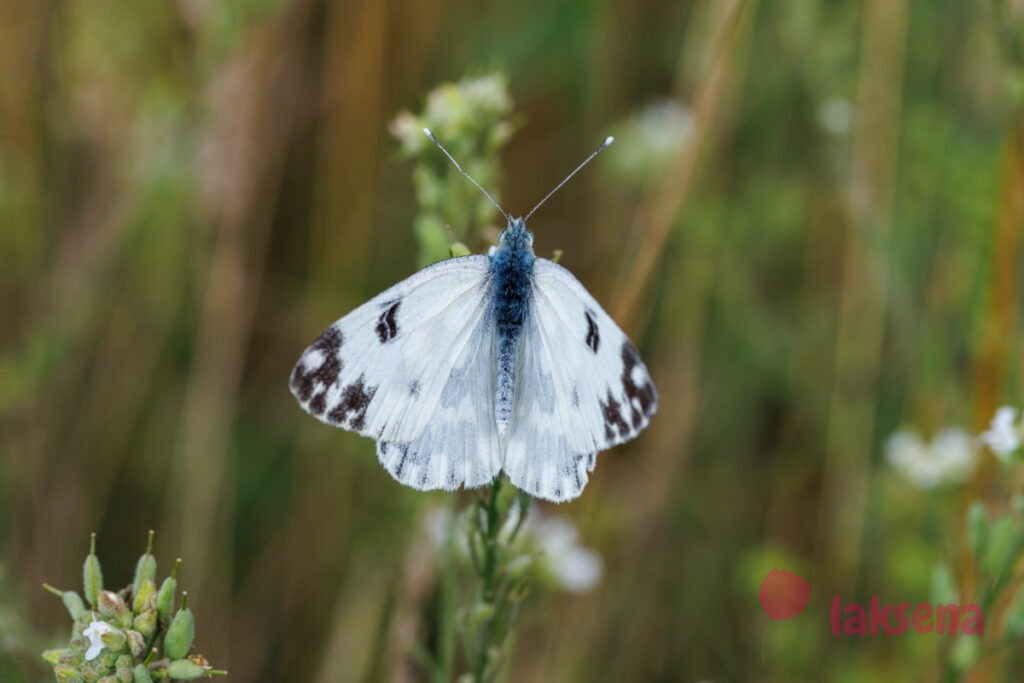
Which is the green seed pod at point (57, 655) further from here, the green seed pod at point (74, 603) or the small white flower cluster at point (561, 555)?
the small white flower cluster at point (561, 555)

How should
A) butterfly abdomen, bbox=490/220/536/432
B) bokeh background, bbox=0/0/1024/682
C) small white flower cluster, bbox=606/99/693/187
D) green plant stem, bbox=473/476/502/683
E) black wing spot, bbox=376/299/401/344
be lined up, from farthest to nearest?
small white flower cluster, bbox=606/99/693/187 < bokeh background, bbox=0/0/1024/682 < butterfly abdomen, bbox=490/220/536/432 < black wing spot, bbox=376/299/401/344 < green plant stem, bbox=473/476/502/683

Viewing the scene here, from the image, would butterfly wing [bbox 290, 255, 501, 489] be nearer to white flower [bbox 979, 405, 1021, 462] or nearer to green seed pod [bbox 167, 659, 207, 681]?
green seed pod [bbox 167, 659, 207, 681]

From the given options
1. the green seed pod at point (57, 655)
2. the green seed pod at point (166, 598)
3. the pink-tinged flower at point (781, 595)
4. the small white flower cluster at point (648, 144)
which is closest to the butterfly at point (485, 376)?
the green seed pod at point (166, 598)

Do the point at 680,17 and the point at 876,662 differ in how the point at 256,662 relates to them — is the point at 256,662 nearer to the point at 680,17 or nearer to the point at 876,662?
the point at 876,662

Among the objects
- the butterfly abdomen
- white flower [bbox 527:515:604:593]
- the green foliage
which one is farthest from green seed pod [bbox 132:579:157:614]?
white flower [bbox 527:515:604:593]

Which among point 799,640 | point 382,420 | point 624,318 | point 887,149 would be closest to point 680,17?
point 887,149

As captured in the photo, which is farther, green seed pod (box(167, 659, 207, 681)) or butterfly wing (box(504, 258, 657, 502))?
butterfly wing (box(504, 258, 657, 502))

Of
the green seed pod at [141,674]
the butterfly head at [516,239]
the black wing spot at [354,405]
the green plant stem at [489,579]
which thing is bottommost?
the green seed pod at [141,674]
